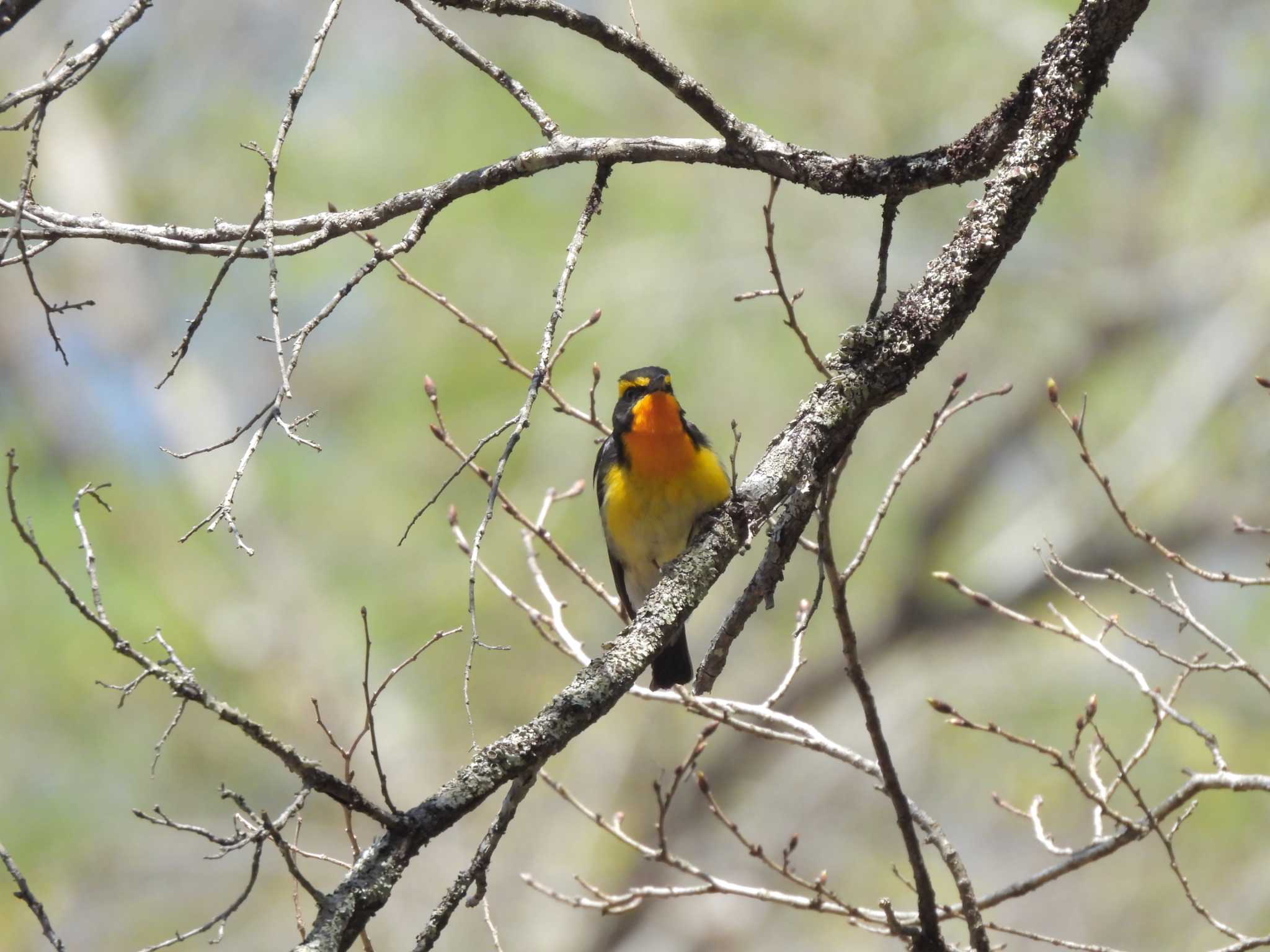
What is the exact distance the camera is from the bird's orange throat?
239 inches

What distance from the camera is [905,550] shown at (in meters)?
14.8

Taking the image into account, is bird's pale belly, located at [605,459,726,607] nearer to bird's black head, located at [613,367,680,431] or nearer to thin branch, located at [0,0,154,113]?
bird's black head, located at [613,367,680,431]

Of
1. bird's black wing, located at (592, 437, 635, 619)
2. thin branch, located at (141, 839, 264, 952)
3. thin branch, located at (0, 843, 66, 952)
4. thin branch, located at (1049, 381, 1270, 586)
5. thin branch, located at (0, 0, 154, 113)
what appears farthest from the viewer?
bird's black wing, located at (592, 437, 635, 619)

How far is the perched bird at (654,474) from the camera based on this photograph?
A: 608 cm

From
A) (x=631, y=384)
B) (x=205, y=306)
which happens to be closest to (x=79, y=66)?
(x=205, y=306)

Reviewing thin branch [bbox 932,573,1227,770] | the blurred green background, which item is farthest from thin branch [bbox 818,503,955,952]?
the blurred green background

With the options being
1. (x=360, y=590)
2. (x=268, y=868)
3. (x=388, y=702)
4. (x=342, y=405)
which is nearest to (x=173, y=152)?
(x=342, y=405)

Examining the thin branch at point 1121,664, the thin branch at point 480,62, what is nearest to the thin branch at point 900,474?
the thin branch at point 1121,664

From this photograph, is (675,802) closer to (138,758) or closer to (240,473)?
(138,758)

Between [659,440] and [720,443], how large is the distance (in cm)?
570

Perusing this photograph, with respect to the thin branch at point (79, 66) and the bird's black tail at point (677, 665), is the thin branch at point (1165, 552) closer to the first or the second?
the thin branch at point (79, 66)

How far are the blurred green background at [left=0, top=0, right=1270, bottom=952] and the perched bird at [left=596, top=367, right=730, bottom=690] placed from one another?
18.7 ft

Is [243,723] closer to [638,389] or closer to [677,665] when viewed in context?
[638,389]

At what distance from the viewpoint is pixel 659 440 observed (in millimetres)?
6078
